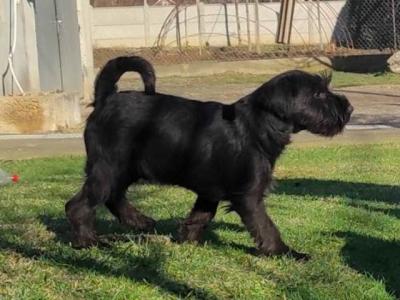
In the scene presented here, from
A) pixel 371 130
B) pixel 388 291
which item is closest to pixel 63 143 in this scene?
pixel 371 130

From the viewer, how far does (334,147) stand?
11633 mm

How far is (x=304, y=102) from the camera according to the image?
5105 millimetres

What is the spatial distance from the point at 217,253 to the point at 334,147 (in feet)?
22.6

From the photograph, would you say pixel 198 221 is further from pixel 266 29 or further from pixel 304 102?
pixel 266 29

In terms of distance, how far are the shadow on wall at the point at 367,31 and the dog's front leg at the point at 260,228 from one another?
20.7m

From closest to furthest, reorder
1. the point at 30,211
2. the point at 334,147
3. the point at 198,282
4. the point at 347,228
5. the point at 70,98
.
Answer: the point at 198,282 → the point at 347,228 → the point at 30,211 → the point at 334,147 → the point at 70,98

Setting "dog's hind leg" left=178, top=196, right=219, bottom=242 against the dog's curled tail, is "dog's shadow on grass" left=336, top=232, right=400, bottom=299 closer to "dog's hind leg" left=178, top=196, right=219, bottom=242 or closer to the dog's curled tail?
"dog's hind leg" left=178, top=196, right=219, bottom=242

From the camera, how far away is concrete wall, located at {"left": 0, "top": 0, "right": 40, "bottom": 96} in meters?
13.5

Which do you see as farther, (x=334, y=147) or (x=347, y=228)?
(x=334, y=147)

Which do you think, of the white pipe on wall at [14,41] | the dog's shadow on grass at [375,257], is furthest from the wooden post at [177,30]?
the dog's shadow on grass at [375,257]

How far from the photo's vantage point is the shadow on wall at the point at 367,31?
25.3 meters

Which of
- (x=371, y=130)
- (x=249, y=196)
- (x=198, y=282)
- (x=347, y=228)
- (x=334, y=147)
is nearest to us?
(x=198, y=282)

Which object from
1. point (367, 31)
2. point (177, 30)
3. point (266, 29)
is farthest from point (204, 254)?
point (266, 29)

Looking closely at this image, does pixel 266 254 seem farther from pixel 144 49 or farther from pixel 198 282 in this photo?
pixel 144 49
